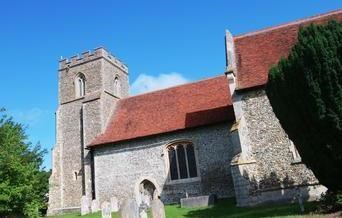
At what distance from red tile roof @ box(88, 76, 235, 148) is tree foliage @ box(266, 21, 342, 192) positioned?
884 cm

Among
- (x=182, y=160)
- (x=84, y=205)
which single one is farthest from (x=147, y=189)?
(x=84, y=205)

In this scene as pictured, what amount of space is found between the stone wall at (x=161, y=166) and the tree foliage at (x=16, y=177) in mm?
4103

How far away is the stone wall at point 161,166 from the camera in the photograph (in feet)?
71.6

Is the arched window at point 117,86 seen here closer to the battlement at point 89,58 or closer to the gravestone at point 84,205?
the battlement at point 89,58

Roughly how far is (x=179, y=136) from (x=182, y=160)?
4.69ft

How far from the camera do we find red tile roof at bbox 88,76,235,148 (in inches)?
905

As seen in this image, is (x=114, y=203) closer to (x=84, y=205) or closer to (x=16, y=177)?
(x=84, y=205)

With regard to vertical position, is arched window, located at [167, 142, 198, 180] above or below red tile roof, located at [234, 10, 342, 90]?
below

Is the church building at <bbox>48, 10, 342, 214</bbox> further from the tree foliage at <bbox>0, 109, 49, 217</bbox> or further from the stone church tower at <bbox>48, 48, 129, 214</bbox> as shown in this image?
the tree foliage at <bbox>0, 109, 49, 217</bbox>

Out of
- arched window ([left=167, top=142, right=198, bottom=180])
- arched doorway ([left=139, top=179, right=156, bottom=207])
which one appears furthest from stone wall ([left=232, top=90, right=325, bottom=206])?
arched doorway ([left=139, top=179, right=156, bottom=207])

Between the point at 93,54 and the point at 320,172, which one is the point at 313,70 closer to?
the point at 320,172

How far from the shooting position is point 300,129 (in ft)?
41.0

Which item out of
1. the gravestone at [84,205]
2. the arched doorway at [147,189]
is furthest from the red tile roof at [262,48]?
the gravestone at [84,205]

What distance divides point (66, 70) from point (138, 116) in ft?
27.5
